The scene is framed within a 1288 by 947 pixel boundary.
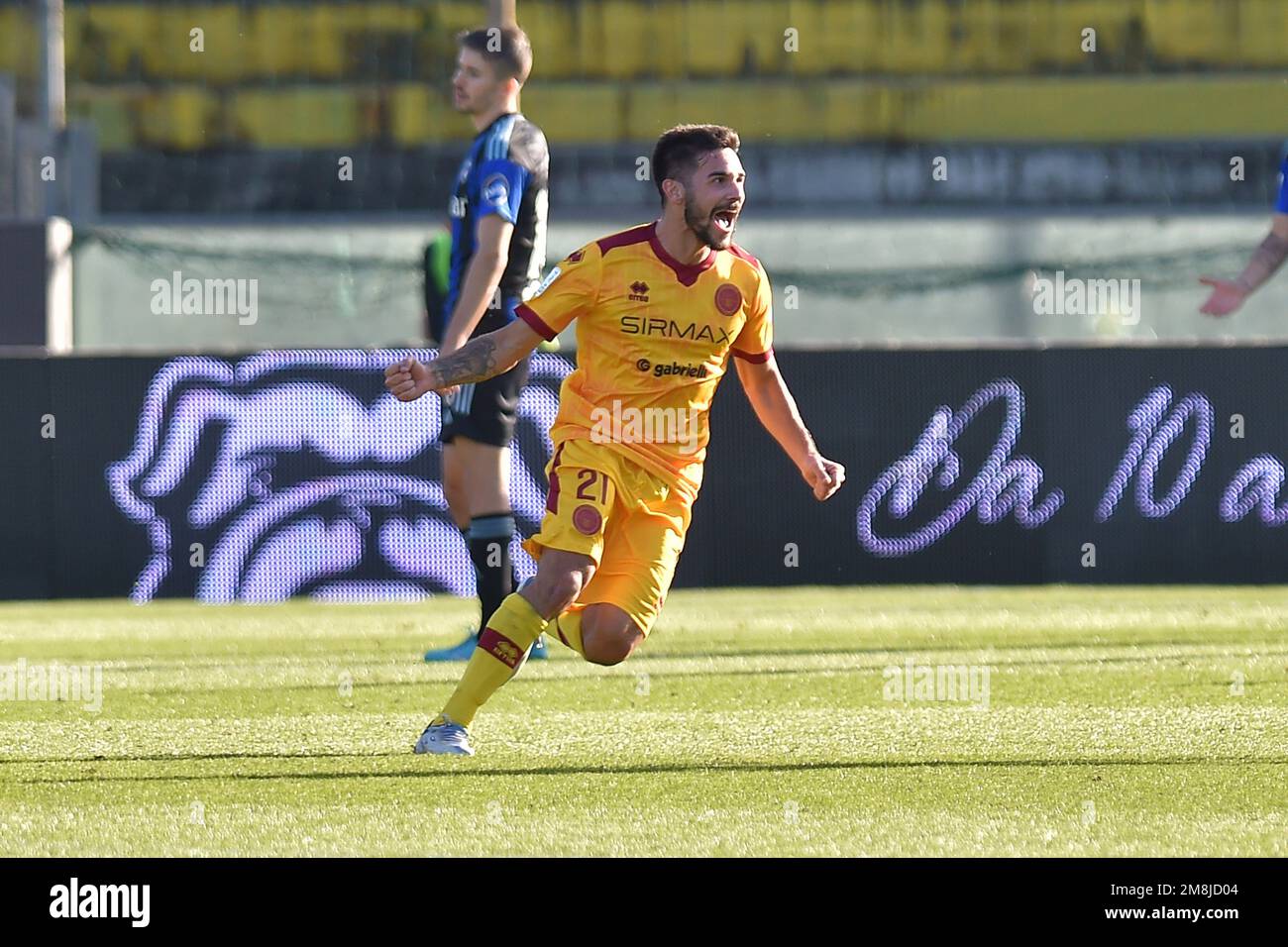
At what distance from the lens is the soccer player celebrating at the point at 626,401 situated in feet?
19.9

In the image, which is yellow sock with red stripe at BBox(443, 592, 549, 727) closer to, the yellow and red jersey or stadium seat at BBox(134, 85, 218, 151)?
the yellow and red jersey

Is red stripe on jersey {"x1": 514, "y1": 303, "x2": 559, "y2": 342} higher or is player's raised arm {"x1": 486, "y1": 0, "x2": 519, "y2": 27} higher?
player's raised arm {"x1": 486, "y1": 0, "x2": 519, "y2": 27}

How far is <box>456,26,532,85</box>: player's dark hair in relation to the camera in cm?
831

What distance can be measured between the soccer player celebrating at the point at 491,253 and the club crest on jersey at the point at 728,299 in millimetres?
1744

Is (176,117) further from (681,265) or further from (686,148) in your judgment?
(686,148)

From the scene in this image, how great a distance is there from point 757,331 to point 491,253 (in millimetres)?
1707

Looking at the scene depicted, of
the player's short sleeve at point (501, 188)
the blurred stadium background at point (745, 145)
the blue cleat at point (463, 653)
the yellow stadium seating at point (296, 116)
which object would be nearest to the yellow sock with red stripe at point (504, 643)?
the player's short sleeve at point (501, 188)

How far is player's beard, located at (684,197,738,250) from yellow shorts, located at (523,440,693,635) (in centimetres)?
61

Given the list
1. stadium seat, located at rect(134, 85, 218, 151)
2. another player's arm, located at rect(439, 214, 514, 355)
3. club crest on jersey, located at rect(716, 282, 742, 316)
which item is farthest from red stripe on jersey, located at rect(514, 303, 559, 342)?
stadium seat, located at rect(134, 85, 218, 151)

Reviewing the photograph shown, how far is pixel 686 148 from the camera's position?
611cm

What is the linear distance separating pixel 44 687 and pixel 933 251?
17.8 metres

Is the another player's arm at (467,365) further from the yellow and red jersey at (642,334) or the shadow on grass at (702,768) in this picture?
the shadow on grass at (702,768)

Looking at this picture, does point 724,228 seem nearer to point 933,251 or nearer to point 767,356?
point 767,356
